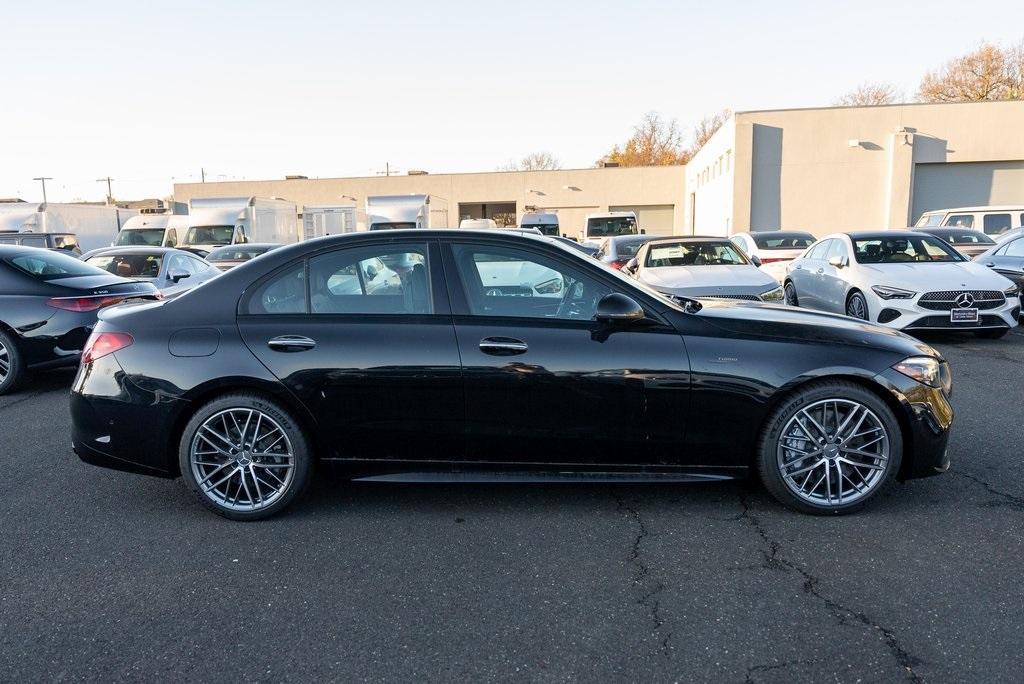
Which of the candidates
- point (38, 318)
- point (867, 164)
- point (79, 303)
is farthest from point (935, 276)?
point (867, 164)

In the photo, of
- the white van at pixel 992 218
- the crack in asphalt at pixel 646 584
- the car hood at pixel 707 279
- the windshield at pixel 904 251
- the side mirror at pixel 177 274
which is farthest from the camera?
the white van at pixel 992 218

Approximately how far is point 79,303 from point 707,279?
7.18 m

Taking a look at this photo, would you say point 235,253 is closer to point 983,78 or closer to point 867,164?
point 867,164

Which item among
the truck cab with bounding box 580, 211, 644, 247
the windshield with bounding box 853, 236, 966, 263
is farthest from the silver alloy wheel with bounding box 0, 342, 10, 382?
the truck cab with bounding box 580, 211, 644, 247

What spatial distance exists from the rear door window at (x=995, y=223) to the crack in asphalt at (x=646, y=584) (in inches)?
714

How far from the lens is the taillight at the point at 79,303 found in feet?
24.1

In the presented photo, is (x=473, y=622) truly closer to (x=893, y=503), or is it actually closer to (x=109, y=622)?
(x=109, y=622)

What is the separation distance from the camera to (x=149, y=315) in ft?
13.5

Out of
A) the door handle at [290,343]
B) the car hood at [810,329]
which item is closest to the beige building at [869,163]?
the car hood at [810,329]

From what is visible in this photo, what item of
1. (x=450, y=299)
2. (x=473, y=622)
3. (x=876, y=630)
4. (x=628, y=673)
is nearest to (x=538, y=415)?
(x=450, y=299)

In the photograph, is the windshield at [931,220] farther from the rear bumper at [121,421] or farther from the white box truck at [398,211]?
the rear bumper at [121,421]

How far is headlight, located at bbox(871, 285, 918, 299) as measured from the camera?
9.05 m

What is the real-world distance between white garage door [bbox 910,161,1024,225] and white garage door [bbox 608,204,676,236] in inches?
707

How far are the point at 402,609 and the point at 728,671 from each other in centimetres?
130
